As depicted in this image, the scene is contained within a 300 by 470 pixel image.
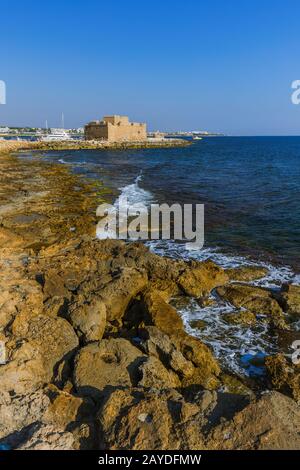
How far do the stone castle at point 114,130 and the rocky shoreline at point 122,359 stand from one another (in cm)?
9790

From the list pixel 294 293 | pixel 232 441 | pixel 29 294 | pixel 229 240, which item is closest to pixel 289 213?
pixel 229 240

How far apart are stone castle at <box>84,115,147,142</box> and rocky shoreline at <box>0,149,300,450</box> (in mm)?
97903

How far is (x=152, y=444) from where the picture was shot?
4.14m

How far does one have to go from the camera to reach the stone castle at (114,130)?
107 meters

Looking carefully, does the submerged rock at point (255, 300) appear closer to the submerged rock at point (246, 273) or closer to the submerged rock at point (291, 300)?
the submerged rock at point (291, 300)

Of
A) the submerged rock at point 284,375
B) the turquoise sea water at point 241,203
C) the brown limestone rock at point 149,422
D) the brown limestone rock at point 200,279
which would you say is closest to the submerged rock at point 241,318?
the brown limestone rock at point 200,279

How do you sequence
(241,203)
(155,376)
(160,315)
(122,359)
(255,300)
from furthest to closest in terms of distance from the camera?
(241,203)
(255,300)
(160,315)
(122,359)
(155,376)

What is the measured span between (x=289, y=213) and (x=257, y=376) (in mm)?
→ 16627

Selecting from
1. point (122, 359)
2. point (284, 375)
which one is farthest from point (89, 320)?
point (284, 375)

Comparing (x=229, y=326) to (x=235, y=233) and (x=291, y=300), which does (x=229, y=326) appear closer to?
(x=291, y=300)

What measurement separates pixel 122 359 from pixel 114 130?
108953 millimetres

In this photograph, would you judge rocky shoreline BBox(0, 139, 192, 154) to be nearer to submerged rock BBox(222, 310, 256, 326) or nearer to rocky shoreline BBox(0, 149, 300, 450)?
rocky shoreline BBox(0, 149, 300, 450)

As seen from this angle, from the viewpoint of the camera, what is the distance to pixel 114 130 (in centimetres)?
10919

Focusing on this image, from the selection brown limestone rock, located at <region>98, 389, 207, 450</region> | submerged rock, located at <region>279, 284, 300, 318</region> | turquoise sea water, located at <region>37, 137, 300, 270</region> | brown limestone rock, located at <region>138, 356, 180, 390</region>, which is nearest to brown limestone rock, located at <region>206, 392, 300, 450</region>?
brown limestone rock, located at <region>98, 389, 207, 450</region>
